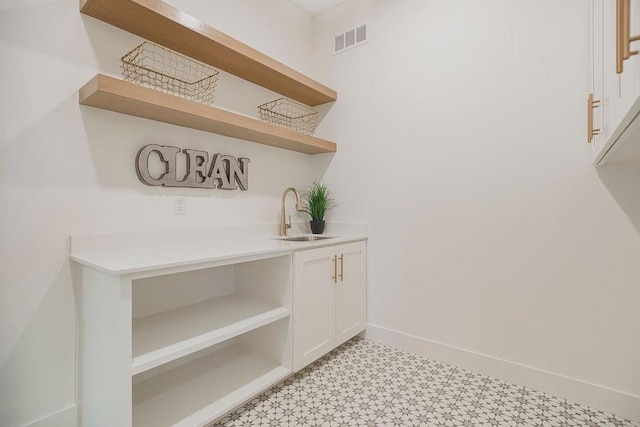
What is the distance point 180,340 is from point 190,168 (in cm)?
102

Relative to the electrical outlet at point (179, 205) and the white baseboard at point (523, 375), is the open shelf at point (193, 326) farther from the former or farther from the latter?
the white baseboard at point (523, 375)

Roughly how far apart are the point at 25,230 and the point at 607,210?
9.29 feet

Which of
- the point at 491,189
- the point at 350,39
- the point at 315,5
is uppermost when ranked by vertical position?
the point at 315,5

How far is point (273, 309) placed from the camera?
5.98ft

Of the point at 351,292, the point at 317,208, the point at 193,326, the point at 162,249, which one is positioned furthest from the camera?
the point at 317,208

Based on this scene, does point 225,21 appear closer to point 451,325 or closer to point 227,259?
point 227,259

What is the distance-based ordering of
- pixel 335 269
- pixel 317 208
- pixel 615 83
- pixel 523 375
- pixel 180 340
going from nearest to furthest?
pixel 615 83, pixel 180 340, pixel 523 375, pixel 335 269, pixel 317 208

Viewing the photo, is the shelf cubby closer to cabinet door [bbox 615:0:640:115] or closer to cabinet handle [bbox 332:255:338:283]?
cabinet handle [bbox 332:255:338:283]

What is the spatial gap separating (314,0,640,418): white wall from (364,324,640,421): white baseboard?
3 cm

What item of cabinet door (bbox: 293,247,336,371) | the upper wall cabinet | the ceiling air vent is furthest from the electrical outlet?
the upper wall cabinet

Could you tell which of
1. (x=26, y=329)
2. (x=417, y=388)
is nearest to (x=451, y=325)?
(x=417, y=388)

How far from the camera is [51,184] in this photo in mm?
1434

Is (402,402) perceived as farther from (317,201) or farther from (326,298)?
(317,201)

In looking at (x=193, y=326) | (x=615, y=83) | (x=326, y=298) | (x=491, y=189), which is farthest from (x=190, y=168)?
(x=615, y=83)
